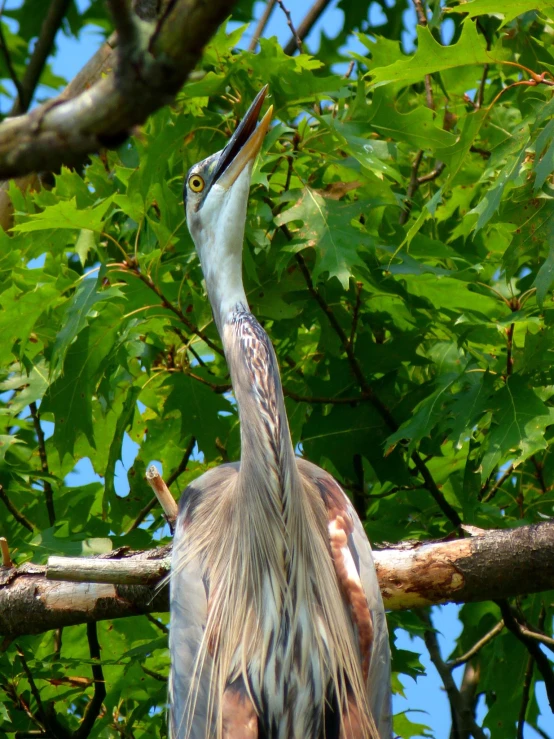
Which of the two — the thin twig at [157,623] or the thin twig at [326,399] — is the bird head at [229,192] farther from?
the thin twig at [157,623]

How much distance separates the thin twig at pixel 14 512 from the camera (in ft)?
13.3

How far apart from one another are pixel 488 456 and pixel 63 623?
151cm

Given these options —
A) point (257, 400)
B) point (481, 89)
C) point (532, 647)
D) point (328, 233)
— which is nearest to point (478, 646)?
point (532, 647)

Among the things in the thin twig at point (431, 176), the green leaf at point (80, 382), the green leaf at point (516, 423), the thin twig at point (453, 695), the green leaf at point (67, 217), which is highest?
the thin twig at point (431, 176)

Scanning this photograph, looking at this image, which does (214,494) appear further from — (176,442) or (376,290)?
(376,290)

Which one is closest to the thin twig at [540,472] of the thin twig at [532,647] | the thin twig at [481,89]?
the thin twig at [532,647]

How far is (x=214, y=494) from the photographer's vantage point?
3.62 m

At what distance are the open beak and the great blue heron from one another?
0.07 ft

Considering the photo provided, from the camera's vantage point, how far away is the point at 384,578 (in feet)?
9.89

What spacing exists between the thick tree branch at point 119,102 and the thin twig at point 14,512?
132 inches

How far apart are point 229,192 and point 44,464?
168cm

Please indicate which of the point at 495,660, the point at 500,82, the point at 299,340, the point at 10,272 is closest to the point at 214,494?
the point at 299,340

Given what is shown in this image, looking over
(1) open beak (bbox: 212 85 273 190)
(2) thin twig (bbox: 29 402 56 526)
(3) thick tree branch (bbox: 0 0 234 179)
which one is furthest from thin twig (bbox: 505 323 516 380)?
(3) thick tree branch (bbox: 0 0 234 179)

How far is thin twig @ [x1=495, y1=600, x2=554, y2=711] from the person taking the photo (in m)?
3.46
